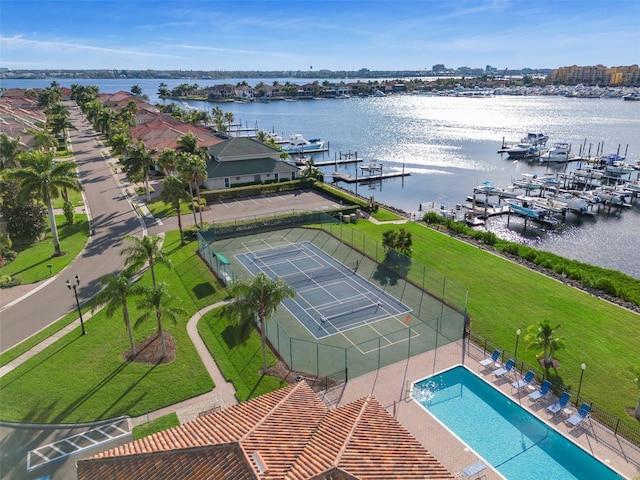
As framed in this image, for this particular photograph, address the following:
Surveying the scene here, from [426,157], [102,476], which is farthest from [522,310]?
[426,157]

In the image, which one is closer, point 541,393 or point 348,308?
point 541,393

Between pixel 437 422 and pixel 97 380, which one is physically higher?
pixel 97 380

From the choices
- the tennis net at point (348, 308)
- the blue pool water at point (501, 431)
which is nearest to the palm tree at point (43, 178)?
the tennis net at point (348, 308)

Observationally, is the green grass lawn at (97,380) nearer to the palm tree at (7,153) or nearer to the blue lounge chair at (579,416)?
the blue lounge chair at (579,416)

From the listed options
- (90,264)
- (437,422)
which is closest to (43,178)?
(90,264)

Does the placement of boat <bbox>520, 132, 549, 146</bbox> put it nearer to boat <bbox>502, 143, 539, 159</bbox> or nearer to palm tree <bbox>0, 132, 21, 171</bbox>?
boat <bbox>502, 143, 539, 159</bbox>

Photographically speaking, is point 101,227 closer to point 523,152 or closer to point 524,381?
point 524,381

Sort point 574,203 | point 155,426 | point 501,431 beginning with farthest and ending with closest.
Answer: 1. point 574,203
2. point 501,431
3. point 155,426
